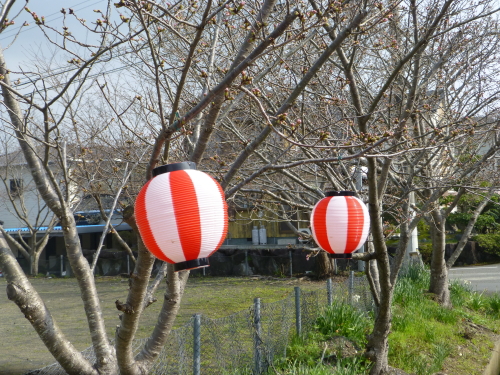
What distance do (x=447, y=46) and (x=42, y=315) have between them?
6.18m

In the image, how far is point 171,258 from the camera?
2.53m

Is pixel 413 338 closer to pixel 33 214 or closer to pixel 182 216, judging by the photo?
pixel 182 216

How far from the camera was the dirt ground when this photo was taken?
8333 millimetres

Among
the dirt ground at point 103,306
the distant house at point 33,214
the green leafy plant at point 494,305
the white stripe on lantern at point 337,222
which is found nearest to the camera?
the white stripe on lantern at point 337,222

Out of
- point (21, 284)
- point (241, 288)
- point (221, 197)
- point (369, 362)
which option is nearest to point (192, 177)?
point (221, 197)

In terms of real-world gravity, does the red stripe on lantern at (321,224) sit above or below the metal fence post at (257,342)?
above

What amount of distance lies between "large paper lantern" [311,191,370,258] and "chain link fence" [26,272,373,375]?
1.40 meters

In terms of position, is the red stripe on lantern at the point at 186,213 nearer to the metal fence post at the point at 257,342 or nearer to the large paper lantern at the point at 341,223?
the large paper lantern at the point at 341,223

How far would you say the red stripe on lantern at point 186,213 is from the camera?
2436 millimetres

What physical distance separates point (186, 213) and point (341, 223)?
227 centimetres

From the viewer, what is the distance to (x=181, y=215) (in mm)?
2439

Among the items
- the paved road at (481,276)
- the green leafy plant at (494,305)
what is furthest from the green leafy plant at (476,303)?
the paved road at (481,276)

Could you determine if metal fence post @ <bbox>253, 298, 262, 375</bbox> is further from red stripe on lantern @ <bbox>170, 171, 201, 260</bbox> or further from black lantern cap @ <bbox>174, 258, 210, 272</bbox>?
red stripe on lantern @ <bbox>170, 171, 201, 260</bbox>

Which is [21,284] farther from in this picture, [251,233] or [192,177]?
[251,233]
